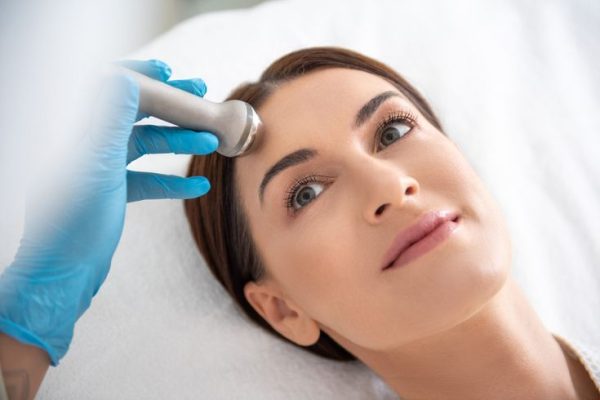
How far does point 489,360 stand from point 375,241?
31 cm

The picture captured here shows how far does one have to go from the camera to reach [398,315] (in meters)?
0.93

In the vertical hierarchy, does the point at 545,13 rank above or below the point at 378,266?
above

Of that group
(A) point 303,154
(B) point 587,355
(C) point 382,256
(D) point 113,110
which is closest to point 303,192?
(A) point 303,154

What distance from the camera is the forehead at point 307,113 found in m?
1.02

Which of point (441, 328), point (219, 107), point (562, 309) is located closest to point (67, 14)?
point (219, 107)

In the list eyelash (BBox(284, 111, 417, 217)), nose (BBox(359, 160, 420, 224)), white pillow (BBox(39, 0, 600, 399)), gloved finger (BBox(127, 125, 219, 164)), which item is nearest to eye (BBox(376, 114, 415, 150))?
eyelash (BBox(284, 111, 417, 217))

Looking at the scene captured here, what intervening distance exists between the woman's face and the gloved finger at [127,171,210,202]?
0.25 feet

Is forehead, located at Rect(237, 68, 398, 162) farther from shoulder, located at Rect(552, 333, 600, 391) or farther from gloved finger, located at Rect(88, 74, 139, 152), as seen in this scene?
shoulder, located at Rect(552, 333, 600, 391)

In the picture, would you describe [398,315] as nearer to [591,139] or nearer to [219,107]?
[219,107]

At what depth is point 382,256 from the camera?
92cm

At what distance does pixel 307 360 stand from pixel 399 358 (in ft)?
0.85

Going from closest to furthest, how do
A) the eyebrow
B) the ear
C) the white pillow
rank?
the eyebrow
the ear
the white pillow

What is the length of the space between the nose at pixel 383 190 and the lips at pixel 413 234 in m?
0.03

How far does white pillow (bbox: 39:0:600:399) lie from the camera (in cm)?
124
